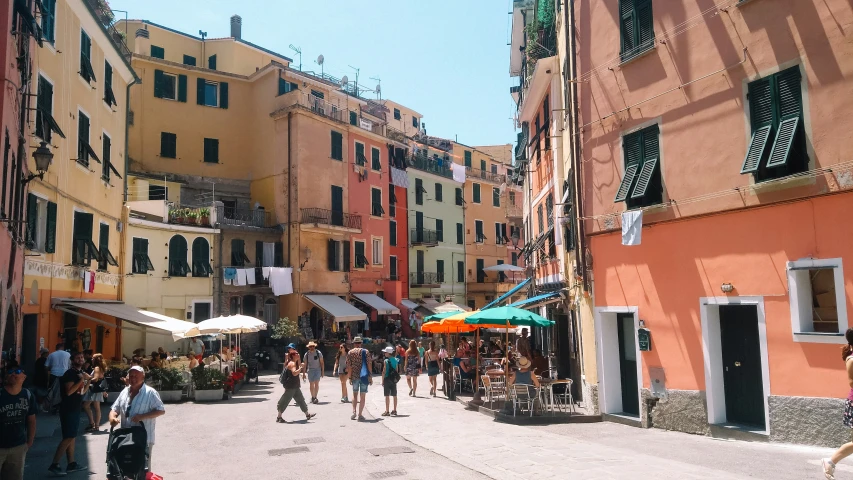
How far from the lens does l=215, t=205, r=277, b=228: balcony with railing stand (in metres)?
32.9

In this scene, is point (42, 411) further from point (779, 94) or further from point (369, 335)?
point (369, 335)

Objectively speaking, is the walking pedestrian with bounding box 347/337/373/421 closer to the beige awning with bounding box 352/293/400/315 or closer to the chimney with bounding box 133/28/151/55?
the beige awning with bounding box 352/293/400/315

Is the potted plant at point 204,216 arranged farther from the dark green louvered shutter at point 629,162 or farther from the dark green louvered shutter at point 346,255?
the dark green louvered shutter at point 629,162

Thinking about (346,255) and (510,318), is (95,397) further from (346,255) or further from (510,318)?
(346,255)

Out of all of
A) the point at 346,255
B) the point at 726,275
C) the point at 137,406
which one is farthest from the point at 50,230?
the point at 346,255

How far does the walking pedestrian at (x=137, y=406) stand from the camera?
723 cm

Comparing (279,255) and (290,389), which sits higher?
(279,255)

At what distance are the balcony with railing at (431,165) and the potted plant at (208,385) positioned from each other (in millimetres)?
30097

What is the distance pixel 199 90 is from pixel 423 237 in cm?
1826

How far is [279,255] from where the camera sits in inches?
1369

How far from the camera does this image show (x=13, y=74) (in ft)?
40.6

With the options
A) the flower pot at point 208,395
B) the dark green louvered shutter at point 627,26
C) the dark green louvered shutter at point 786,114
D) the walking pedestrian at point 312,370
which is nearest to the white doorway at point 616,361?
the dark green louvered shutter at point 786,114

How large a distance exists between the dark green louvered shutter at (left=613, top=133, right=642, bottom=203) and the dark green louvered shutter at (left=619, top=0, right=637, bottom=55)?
5.74ft

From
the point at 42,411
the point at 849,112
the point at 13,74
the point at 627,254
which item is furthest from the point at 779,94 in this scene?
the point at 42,411
